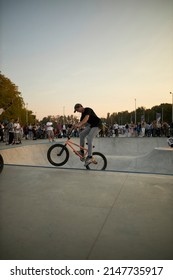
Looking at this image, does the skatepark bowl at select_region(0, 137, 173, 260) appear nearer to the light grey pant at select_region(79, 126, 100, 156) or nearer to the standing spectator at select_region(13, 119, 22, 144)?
the light grey pant at select_region(79, 126, 100, 156)

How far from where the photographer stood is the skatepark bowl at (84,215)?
6.95ft

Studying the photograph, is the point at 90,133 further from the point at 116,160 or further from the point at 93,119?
the point at 116,160

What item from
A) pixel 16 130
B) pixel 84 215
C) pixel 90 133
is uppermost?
pixel 16 130

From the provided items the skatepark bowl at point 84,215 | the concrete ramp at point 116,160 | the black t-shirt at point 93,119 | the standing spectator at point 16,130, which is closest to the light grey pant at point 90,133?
the black t-shirt at point 93,119

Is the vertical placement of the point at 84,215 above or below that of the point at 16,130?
below

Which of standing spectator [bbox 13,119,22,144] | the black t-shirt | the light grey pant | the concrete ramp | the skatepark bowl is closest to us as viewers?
the skatepark bowl

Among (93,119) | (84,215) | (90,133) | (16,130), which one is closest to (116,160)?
(16,130)

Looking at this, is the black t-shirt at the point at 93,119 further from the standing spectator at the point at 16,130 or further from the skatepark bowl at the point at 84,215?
the standing spectator at the point at 16,130

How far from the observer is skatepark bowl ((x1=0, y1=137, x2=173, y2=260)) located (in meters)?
2.12

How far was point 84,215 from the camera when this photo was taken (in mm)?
2938

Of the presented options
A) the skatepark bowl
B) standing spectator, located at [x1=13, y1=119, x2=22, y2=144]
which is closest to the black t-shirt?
the skatepark bowl

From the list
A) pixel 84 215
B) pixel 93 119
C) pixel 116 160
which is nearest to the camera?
pixel 84 215

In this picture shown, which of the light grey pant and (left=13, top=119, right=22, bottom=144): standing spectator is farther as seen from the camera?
(left=13, top=119, right=22, bottom=144): standing spectator

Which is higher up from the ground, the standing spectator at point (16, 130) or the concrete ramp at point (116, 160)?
the standing spectator at point (16, 130)
